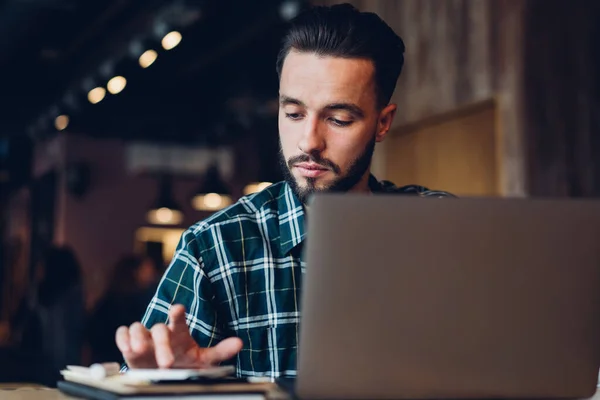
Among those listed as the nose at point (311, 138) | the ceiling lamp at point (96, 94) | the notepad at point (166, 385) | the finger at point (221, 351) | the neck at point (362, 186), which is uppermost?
the ceiling lamp at point (96, 94)

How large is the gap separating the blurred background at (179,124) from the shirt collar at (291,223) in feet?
8.62

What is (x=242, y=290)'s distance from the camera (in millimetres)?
1803

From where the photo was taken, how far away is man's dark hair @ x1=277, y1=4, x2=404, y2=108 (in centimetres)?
196

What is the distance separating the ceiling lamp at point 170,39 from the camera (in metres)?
6.26

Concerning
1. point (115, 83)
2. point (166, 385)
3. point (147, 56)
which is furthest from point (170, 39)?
point (166, 385)

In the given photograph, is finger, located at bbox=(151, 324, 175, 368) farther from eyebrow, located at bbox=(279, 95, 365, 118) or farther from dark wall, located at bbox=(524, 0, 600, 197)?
dark wall, located at bbox=(524, 0, 600, 197)

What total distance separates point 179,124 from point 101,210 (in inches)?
59.3

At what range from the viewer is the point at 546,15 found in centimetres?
444

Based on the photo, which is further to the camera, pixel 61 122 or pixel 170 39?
pixel 61 122

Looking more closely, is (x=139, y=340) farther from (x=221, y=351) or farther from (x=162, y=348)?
(x=221, y=351)

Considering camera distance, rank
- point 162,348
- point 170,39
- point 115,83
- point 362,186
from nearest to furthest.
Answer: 1. point 162,348
2. point 362,186
3. point 170,39
4. point 115,83

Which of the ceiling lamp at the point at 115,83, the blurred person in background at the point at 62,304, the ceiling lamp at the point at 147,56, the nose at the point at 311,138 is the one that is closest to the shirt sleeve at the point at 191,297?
Answer: the nose at the point at 311,138

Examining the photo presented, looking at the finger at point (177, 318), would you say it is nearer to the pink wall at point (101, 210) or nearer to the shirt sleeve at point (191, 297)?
the shirt sleeve at point (191, 297)

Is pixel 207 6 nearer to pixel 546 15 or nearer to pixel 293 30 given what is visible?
pixel 546 15
